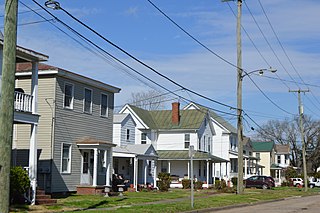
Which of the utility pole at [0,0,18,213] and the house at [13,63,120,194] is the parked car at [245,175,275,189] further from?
the utility pole at [0,0,18,213]

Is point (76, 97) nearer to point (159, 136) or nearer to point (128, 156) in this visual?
point (128, 156)

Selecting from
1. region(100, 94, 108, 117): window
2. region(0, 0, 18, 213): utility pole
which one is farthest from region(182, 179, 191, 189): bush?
region(0, 0, 18, 213): utility pole

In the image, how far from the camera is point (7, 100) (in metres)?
12.2

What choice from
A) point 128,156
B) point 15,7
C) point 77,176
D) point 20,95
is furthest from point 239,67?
point 15,7

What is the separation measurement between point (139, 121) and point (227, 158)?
14.9 meters

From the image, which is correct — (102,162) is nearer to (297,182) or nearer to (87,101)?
(87,101)

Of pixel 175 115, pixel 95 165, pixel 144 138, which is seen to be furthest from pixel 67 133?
pixel 175 115

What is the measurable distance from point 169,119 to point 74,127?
79.7ft

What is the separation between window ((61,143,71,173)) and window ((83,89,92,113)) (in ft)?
9.16

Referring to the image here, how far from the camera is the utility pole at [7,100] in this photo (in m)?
12.0

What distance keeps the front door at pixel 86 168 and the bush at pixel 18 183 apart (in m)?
9.28

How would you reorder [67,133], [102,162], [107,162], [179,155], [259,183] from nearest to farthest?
[67,133]
[107,162]
[102,162]
[179,155]
[259,183]

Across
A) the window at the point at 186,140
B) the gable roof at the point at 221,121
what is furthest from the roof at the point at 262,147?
the window at the point at 186,140

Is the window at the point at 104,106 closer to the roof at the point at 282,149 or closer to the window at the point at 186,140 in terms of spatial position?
the window at the point at 186,140
